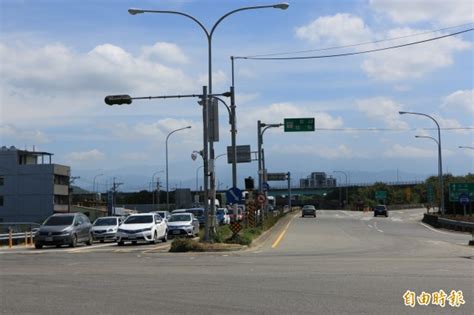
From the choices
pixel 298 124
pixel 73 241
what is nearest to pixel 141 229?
A: pixel 73 241

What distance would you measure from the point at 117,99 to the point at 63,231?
6633mm

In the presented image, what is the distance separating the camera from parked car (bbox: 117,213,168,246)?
30391 millimetres

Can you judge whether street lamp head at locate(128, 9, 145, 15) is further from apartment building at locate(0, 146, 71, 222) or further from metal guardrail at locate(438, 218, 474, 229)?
apartment building at locate(0, 146, 71, 222)

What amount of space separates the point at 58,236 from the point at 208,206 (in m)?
7.59

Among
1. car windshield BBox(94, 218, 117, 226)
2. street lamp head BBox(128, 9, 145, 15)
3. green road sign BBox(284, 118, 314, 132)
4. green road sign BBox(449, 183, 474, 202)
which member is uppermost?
street lamp head BBox(128, 9, 145, 15)

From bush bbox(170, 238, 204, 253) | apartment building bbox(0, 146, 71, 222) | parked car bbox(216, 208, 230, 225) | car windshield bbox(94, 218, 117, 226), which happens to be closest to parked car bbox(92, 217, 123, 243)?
car windshield bbox(94, 218, 117, 226)

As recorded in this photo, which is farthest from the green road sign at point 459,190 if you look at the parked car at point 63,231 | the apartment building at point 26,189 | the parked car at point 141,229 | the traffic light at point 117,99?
the apartment building at point 26,189

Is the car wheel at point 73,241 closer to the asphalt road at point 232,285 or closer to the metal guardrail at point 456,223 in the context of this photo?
the asphalt road at point 232,285

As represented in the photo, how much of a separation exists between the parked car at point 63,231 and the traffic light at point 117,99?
607cm

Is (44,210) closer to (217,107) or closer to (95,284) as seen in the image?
(217,107)

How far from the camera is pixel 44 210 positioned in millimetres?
102500

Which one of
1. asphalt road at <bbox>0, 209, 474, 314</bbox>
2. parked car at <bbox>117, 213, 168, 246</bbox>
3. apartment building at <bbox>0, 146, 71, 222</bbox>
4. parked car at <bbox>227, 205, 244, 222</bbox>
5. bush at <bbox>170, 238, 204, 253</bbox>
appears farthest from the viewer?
apartment building at <bbox>0, 146, 71, 222</bbox>

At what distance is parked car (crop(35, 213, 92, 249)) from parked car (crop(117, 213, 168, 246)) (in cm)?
194

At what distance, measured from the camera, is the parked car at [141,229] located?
3039 cm
